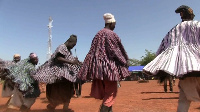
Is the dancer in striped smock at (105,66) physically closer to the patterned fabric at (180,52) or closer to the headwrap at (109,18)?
the headwrap at (109,18)

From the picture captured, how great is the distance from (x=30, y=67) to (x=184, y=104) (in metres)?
3.93

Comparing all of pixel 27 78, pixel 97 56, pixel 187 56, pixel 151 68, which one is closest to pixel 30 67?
pixel 27 78

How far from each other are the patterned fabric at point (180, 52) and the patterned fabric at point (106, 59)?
0.62m

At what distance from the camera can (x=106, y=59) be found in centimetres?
346

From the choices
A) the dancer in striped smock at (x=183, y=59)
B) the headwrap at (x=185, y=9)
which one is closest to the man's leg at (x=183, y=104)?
the dancer in striped smock at (x=183, y=59)

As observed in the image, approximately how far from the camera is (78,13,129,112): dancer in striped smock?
3.40m

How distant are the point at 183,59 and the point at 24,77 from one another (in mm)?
3993

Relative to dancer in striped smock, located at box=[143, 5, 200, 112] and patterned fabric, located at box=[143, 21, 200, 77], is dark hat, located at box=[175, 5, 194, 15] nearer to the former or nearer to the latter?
dancer in striped smock, located at box=[143, 5, 200, 112]

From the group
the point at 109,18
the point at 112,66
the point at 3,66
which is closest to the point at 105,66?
the point at 112,66

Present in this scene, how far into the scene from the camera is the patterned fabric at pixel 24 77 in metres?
5.32

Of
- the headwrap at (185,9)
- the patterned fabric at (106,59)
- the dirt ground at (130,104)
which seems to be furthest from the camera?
the dirt ground at (130,104)

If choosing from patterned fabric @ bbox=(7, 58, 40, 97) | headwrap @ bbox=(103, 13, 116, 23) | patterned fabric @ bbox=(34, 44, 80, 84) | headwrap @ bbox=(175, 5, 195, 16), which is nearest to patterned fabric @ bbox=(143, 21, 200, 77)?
headwrap @ bbox=(175, 5, 195, 16)

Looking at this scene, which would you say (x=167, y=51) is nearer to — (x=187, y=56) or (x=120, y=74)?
(x=187, y=56)

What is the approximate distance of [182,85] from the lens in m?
3.05
